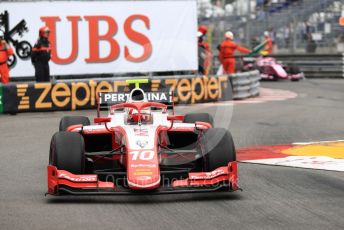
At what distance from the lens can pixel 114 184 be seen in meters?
8.58

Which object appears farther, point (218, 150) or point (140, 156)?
point (218, 150)

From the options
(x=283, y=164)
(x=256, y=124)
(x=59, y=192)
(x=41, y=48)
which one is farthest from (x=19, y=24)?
(x=59, y=192)

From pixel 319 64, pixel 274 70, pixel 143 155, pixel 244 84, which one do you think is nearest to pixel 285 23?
pixel 319 64

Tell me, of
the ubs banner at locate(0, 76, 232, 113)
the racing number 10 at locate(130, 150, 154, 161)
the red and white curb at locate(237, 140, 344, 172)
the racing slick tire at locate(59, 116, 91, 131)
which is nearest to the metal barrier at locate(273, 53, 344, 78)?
the ubs banner at locate(0, 76, 232, 113)

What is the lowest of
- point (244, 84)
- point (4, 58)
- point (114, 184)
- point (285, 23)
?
point (244, 84)

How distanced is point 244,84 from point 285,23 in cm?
1546

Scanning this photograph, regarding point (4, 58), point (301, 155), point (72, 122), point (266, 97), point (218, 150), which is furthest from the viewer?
point (266, 97)

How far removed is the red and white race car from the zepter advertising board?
44.8ft

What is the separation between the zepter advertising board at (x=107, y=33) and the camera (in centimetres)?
2308

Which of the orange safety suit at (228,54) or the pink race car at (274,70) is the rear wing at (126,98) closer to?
the orange safety suit at (228,54)

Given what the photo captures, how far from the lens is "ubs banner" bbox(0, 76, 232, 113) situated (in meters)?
19.2

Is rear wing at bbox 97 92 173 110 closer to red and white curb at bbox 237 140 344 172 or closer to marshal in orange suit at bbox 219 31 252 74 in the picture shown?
red and white curb at bbox 237 140 344 172

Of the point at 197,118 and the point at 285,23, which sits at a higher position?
the point at 285,23

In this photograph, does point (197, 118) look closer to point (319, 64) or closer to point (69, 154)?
point (69, 154)
